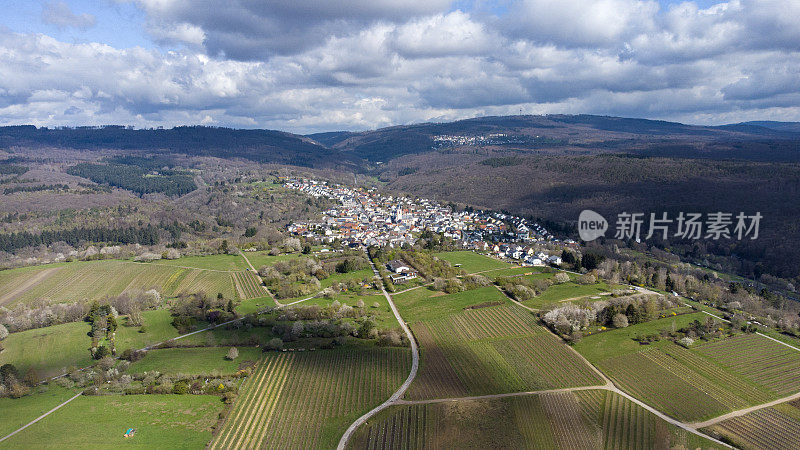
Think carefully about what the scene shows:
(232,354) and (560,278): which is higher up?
(560,278)

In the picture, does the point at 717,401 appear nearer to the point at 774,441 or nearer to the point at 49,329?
the point at 774,441

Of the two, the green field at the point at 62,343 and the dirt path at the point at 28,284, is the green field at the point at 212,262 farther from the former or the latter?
the green field at the point at 62,343

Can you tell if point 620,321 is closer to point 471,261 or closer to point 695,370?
point 695,370

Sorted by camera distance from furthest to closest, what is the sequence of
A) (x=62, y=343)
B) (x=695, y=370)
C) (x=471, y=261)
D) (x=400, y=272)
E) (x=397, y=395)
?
(x=471, y=261), (x=400, y=272), (x=62, y=343), (x=695, y=370), (x=397, y=395)

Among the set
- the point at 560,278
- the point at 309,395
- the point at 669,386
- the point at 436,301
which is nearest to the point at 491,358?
the point at 669,386

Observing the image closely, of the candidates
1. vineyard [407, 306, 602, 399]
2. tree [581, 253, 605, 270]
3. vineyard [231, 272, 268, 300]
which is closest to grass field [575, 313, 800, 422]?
vineyard [407, 306, 602, 399]

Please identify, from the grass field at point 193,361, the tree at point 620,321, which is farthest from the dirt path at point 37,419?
the tree at point 620,321
